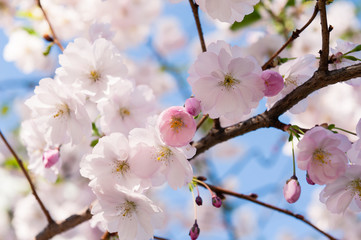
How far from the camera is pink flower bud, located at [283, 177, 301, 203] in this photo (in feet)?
2.90

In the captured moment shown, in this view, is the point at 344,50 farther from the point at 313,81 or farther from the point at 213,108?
the point at 213,108

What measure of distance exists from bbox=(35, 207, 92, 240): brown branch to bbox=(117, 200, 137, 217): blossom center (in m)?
0.29

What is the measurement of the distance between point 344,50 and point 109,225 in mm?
809

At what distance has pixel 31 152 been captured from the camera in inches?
53.9

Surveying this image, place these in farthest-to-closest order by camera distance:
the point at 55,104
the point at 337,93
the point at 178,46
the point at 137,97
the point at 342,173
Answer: the point at 178,46 < the point at 337,93 < the point at 137,97 < the point at 55,104 < the point at 342,173

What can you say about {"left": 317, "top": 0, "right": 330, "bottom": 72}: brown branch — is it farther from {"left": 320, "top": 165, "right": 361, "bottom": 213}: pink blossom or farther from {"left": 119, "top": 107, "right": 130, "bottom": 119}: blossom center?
{"left": 119, "top": 107, "right": 130, "bottom": 119}: blossom center

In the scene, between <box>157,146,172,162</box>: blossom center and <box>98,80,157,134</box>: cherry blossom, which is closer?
<box>157,146,172,162</box>: blossom center

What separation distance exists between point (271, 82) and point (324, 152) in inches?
7.9

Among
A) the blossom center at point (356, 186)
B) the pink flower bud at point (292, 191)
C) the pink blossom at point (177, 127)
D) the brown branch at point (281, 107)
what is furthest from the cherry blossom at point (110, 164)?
the blossom center at point (356, 186)

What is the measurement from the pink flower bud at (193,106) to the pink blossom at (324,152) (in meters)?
0.25

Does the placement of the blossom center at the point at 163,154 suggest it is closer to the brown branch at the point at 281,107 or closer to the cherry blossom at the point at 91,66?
the brown branch at the point at 281,107

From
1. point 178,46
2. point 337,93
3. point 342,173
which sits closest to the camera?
point 342,173

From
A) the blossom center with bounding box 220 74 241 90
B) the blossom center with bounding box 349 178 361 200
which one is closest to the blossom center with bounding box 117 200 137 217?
the blossom center with bounding box 220 74 241 90

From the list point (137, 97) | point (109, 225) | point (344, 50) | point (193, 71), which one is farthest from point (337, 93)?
point (109, 225)
